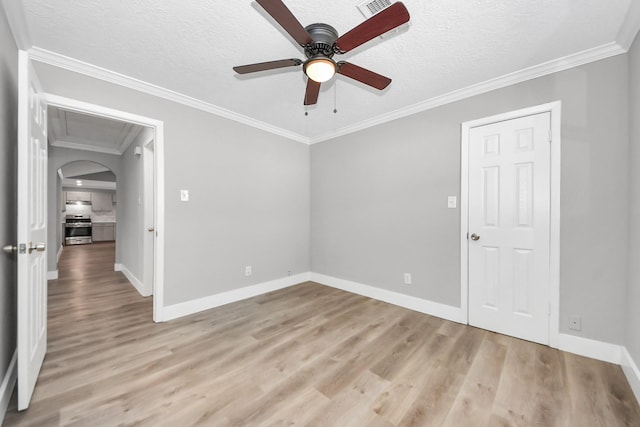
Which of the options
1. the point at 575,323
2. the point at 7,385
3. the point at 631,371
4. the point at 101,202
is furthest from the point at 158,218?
the point at 101,202

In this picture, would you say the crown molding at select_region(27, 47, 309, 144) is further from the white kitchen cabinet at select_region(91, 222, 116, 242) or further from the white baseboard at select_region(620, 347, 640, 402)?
the white kitchen cabinet at select_region(91, 222, 116, 242)

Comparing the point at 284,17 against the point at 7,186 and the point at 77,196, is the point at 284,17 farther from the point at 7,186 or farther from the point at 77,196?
the point at 77,196

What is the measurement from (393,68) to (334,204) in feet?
7.01

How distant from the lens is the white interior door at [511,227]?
2.25 m

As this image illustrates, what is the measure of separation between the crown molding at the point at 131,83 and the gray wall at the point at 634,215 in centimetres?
357

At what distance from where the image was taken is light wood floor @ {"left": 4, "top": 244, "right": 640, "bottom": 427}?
1.46m

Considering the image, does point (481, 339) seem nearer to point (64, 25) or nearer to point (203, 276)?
point (203, 276)

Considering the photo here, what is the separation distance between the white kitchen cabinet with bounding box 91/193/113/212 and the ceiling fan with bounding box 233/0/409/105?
12185 mm

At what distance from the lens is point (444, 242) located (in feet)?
9.30

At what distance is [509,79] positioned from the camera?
7.82ft

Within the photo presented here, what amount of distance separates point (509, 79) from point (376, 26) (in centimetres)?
182

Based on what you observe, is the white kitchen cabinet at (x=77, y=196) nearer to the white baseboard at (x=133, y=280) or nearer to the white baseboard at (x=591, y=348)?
the white baseboard at (x=133, y=280)

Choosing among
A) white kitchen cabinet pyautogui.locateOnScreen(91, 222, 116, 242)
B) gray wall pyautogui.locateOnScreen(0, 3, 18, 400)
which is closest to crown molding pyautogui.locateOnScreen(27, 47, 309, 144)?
gray wall pyautogui.locateOnScreen(0, 3, 18, 400)

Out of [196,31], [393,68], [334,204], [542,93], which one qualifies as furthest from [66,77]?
[542,93]
